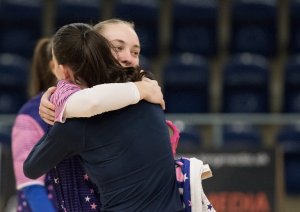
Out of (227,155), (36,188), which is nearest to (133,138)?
(36,188)

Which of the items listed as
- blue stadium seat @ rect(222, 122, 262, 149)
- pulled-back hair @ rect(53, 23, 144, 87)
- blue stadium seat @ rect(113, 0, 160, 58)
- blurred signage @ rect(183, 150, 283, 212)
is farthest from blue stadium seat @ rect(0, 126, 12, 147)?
pulled-back hair @ rect(53, 23, 144, 87)

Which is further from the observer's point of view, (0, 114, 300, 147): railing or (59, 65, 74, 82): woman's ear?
(0, 114, 300, 147): railing

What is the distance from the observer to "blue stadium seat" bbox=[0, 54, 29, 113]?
24.5 ft

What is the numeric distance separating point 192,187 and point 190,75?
5154 mm

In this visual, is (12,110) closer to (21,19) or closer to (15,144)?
(21,19)

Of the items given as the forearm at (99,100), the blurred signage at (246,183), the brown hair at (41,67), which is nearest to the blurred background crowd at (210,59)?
the blurred signage at (246,183)

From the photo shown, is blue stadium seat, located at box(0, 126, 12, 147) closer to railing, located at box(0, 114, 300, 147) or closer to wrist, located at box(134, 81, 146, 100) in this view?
railing, located at box(0, 114, 300, 147)

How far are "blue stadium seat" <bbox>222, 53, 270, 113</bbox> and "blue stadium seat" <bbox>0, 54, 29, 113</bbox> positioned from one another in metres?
1.88

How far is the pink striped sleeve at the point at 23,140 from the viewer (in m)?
3.06

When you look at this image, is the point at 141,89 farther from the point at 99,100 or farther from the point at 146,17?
the point at 146,17

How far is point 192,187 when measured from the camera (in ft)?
7.80

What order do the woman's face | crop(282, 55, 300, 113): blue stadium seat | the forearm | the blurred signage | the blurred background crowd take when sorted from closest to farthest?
1. the forearm
2. the woman's face
3. the blurred signage
4. the blurred background crowd
5. crop(282, 55, 300, 113): blue stadium seat

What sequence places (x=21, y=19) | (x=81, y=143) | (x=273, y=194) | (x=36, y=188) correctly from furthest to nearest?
(x=21, y=19), (x=273, y=194), (x=36, y=188), (x=81, y=143)

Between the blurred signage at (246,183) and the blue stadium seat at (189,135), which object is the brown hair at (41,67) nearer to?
the blurred signage at (246,183)
